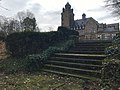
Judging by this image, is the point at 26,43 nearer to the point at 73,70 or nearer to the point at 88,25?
the point at 73,70

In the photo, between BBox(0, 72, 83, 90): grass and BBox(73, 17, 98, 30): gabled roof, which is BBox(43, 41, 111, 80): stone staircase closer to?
BBox(0, 72, 83, 90): grass

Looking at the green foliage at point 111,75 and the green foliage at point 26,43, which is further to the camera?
the green foliage at point 26,43

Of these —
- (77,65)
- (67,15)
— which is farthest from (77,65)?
(67,15)

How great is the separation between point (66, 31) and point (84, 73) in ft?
26.1

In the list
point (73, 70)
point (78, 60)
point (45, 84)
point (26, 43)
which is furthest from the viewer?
point (26, 43)

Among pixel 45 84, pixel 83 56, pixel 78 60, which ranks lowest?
pixel 45 84

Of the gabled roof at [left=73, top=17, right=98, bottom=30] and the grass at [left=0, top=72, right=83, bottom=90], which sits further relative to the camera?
the gabled roof at [left=73, top=17, right=98, bottom=30]

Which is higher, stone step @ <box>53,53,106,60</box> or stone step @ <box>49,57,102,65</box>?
stone step @ <box>53,53,106,60</box>

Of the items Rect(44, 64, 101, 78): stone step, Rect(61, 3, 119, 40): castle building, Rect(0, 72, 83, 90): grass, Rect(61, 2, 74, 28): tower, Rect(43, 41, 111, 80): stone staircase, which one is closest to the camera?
Rect(0, 72, 83, 90): grass

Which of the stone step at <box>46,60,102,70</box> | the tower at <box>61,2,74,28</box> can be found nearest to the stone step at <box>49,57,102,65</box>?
the stone step at <box>46,60,102,70</box>

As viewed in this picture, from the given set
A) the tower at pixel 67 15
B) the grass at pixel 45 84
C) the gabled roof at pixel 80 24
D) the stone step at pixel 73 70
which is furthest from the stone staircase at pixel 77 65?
the gabled roof at pixel 80 24

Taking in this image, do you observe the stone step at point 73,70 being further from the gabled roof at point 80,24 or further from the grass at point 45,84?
the gabled roof at point 80,24

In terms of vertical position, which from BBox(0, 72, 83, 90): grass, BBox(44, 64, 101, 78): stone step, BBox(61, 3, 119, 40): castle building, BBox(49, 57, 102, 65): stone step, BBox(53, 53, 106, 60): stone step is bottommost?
BBox(0, 72, 83, 90): grass

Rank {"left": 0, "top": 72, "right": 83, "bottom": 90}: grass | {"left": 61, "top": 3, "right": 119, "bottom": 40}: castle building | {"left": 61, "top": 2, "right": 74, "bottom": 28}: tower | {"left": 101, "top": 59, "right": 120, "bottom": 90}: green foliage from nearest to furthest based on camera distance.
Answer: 1. {"left": 101, "top": 59, "right": 120, "bottom": 90}: green foliage
2. {"left": 0, "top": 72, "right": 83, "bottom": 90}: grass
3. {"left": 61, "top": 3, "right": 119, "bottom": 40}: castle building
4. {"left": 61, "top": 2, "right": 74, "bottom": 28}: tower
